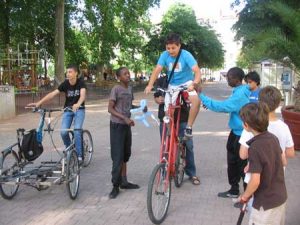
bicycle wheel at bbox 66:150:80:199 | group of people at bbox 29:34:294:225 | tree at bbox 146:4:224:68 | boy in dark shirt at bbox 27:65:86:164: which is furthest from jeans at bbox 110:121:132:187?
tree at bbox 146:4:224:68

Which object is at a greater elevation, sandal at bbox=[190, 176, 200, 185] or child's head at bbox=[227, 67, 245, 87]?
child's head at bbox=[227, 67, 245, 87]

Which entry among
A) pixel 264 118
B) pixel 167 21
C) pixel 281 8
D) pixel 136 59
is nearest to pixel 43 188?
pixel 264 118

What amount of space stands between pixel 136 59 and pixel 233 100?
4113 centimetres

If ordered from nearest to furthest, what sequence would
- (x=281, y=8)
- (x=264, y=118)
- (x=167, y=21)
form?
(x=264, y=118) < (x=281, y=8) < (x=167, y=21)

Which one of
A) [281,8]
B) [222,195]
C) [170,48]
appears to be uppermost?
[281,8]

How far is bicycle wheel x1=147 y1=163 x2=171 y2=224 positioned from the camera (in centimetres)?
470

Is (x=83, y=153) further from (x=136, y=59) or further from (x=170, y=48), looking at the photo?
(x=136, y=59)

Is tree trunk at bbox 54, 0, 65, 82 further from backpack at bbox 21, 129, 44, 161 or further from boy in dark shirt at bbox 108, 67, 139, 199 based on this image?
boy in dark shirt at bbox 108, 67, 139, 199

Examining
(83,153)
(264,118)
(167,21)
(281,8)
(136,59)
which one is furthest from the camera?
(136,59)

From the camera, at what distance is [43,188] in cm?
589

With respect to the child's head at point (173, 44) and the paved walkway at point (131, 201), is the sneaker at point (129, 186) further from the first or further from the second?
the child's head at point (173, 44)

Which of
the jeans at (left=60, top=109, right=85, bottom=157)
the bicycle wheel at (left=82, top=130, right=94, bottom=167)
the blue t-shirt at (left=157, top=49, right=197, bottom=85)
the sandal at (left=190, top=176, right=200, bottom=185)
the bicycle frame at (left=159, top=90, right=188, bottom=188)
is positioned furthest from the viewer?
the bicycle wheel at (left=82, top=130, right=94, bottom=167)

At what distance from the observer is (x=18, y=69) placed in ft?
72.1

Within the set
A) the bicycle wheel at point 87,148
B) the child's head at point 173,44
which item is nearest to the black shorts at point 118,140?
the child's head at point 173,44
